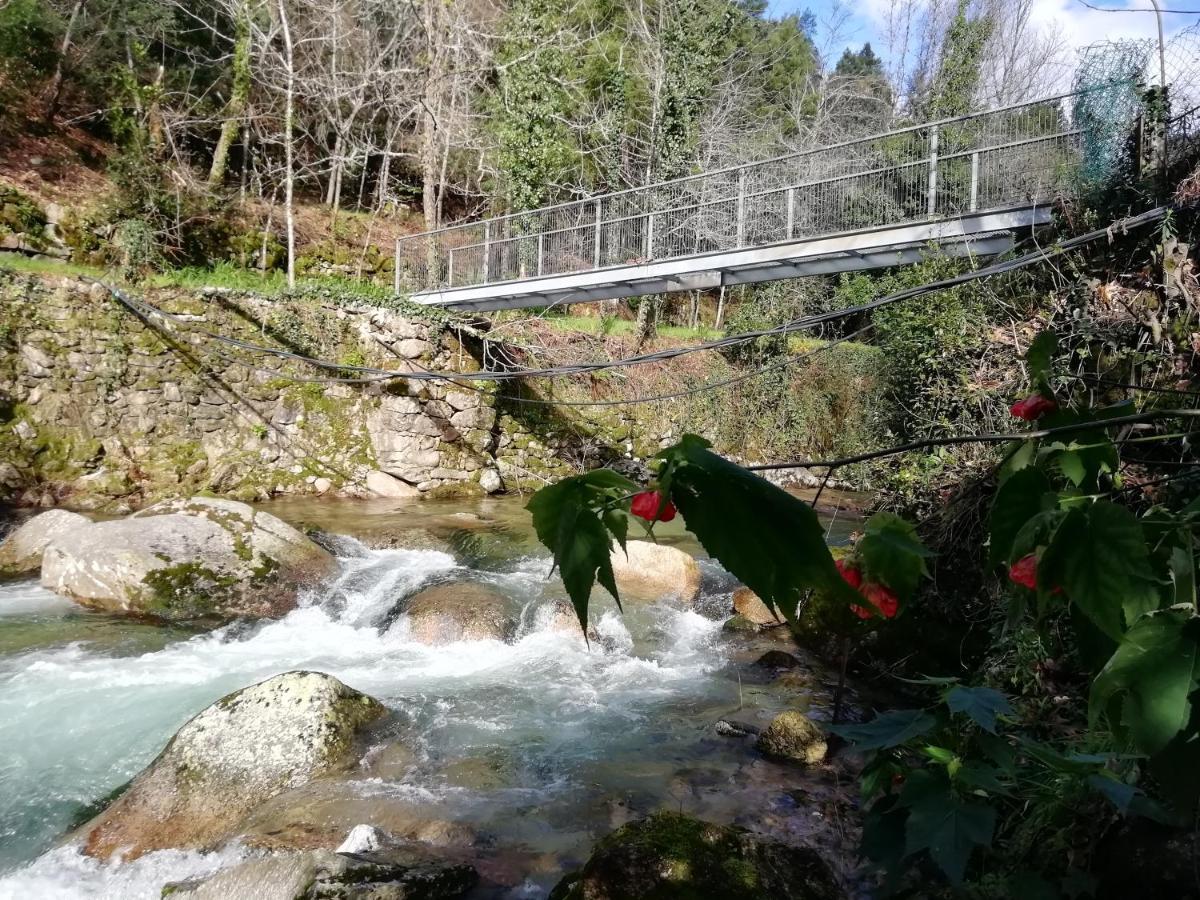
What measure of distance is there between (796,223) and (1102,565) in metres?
9.27

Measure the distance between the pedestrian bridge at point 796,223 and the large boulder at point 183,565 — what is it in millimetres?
5541

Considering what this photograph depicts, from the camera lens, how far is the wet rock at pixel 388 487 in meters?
12.7

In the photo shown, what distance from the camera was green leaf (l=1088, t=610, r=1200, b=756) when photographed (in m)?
0.85

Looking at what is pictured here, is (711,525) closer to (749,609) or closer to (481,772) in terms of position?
(481,772)

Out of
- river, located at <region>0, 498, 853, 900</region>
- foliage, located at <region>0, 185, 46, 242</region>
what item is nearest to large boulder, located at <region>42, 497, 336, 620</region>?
river, located at <region>0, 498, 853, 900</region>

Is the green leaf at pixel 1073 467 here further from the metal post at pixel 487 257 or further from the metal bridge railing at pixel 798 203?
the metal post at pixel 487 257

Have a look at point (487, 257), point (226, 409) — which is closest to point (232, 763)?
point (226, 409)

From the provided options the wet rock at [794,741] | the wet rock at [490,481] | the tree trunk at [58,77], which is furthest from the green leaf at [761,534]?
the tree trunk at [58,77]

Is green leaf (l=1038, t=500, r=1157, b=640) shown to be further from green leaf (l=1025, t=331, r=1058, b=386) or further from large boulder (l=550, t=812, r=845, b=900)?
large boulder (l=550, t=812, r=845, b=900)

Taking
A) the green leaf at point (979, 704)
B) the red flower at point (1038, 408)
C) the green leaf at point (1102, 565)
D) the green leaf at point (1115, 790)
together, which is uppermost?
the red flower at point (1038, 408)

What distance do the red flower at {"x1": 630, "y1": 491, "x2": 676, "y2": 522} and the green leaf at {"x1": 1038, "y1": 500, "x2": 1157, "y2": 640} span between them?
17.6 inches

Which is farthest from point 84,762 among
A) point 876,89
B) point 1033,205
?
point 876,89

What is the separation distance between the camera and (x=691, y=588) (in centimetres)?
852

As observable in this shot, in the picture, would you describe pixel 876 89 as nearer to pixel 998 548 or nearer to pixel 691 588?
pixel 691 588
